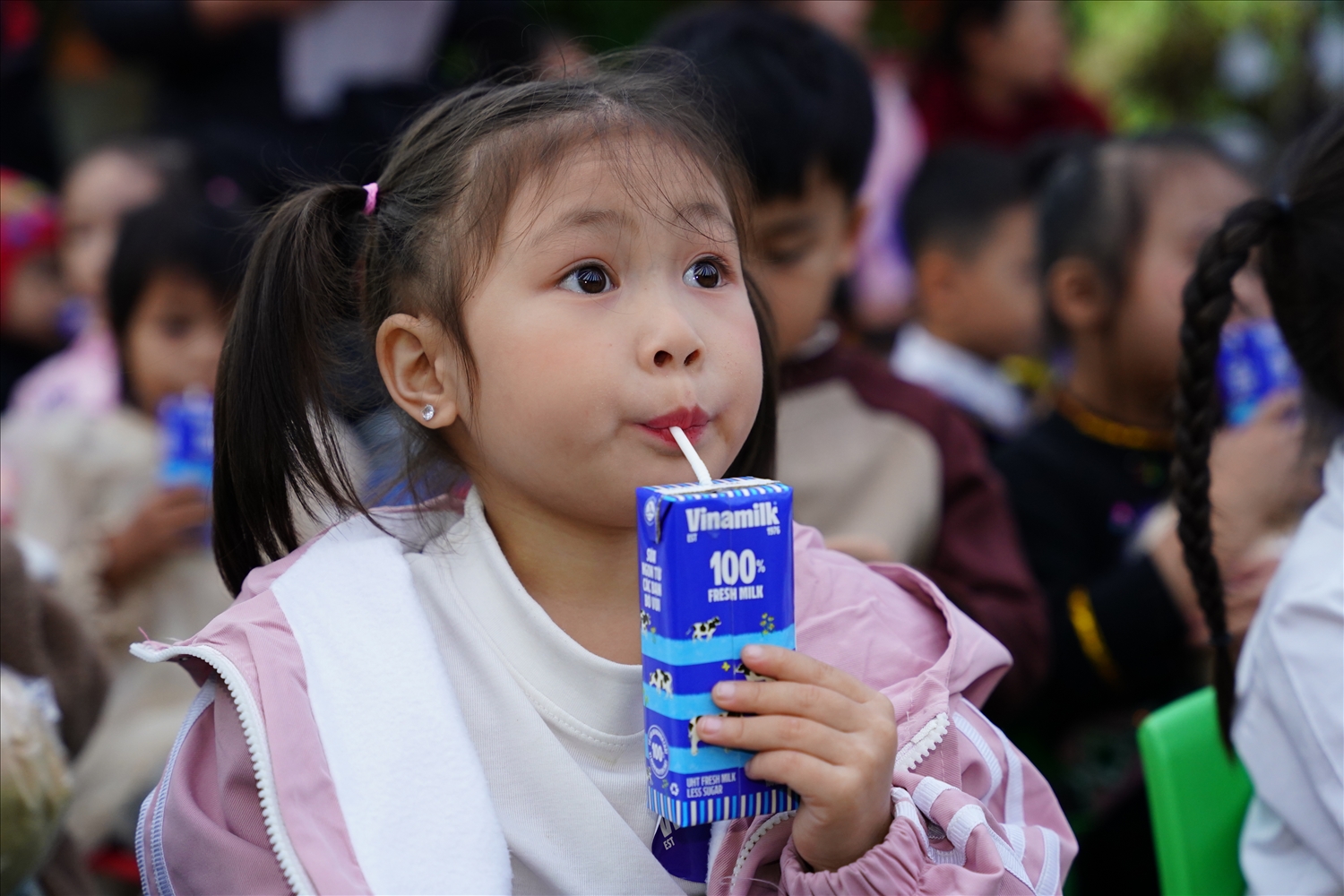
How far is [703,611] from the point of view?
1094mm

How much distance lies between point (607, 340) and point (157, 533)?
1634mm

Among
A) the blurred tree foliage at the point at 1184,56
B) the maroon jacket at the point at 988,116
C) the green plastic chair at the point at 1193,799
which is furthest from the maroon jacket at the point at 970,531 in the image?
the blurred tree foliage at the point at 1184,56

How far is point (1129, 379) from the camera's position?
2.76 meters

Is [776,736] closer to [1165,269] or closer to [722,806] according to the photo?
[722,806]

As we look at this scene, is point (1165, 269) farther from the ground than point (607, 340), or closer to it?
farther from the ground

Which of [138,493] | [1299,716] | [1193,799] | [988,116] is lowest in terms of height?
[1193,799]

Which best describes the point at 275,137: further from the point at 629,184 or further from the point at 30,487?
the point at 629,184

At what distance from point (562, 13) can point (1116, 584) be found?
3967 millimetres

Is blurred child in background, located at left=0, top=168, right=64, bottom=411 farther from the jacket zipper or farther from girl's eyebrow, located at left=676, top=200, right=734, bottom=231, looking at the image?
girl's eyebrow, located at left=676, top=200, right=734, bottom=231

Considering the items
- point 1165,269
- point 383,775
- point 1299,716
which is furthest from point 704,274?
point 1165,269

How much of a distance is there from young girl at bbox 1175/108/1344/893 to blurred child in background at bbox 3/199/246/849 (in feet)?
5.66

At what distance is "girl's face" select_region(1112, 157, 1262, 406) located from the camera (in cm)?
271

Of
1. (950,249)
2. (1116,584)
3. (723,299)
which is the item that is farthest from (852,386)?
(950,249)

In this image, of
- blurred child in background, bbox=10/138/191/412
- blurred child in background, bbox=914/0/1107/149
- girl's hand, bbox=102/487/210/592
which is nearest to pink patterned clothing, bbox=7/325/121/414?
blurred child in background, bbox=10/138/191/412
